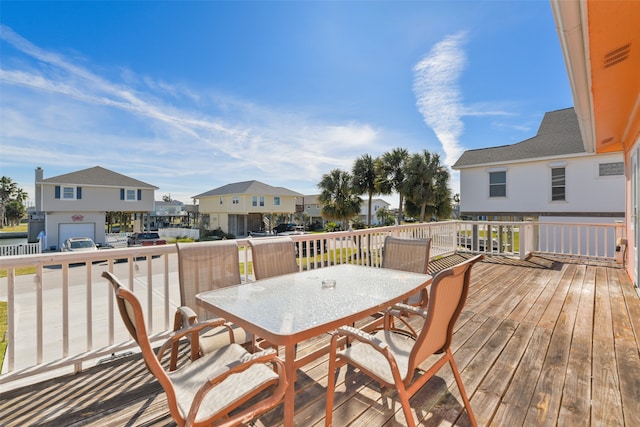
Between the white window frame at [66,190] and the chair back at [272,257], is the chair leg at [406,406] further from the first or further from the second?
the white window frame at [66,190]

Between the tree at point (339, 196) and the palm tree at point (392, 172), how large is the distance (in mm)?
2301

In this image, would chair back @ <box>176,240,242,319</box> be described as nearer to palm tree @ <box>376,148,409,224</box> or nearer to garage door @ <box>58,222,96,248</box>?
palm tree @ <box>376,148,409,224</box>

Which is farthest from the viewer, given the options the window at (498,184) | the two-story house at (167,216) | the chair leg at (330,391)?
the two-story house at (167,216)

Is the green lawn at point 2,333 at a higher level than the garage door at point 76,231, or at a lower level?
lower

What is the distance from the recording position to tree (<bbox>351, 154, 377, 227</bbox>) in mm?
21391

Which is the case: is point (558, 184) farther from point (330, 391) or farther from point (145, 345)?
point (145, 345)

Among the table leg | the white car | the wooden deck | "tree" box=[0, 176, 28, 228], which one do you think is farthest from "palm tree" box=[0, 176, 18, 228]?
the table leg

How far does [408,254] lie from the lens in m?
3.26

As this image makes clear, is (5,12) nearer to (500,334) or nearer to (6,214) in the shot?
Result: (500,334)

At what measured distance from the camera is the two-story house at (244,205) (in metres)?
26.8

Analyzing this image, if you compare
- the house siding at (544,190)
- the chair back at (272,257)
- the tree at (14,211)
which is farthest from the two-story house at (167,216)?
the chair back at (272,257)

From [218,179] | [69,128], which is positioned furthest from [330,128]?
[218,179]

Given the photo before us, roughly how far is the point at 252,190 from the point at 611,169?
23881mm

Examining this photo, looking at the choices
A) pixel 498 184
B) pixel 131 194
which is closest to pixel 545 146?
Result: pixel 498 184
